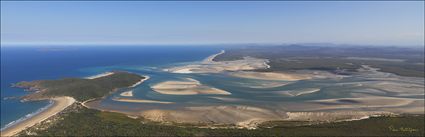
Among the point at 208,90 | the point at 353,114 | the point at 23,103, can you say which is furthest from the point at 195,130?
the point at 23,103

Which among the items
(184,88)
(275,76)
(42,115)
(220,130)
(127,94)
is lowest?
(220,130)

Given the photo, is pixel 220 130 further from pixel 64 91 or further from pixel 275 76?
pixel 275 76

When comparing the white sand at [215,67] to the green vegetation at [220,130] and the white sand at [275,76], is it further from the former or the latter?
the green vegetation at [220,130]

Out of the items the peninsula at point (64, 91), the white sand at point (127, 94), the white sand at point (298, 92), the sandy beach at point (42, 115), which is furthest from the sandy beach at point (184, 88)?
the sandy beach at point (42, 115)

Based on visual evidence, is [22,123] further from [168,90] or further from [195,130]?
[168,90]

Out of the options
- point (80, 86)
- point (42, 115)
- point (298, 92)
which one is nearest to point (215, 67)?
point (298, 92)

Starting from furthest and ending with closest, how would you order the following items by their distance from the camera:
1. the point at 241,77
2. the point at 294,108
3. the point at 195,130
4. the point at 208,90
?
the point at 241,77 → the point at 208,90 → the point at 294,108 → the point at 195,130
